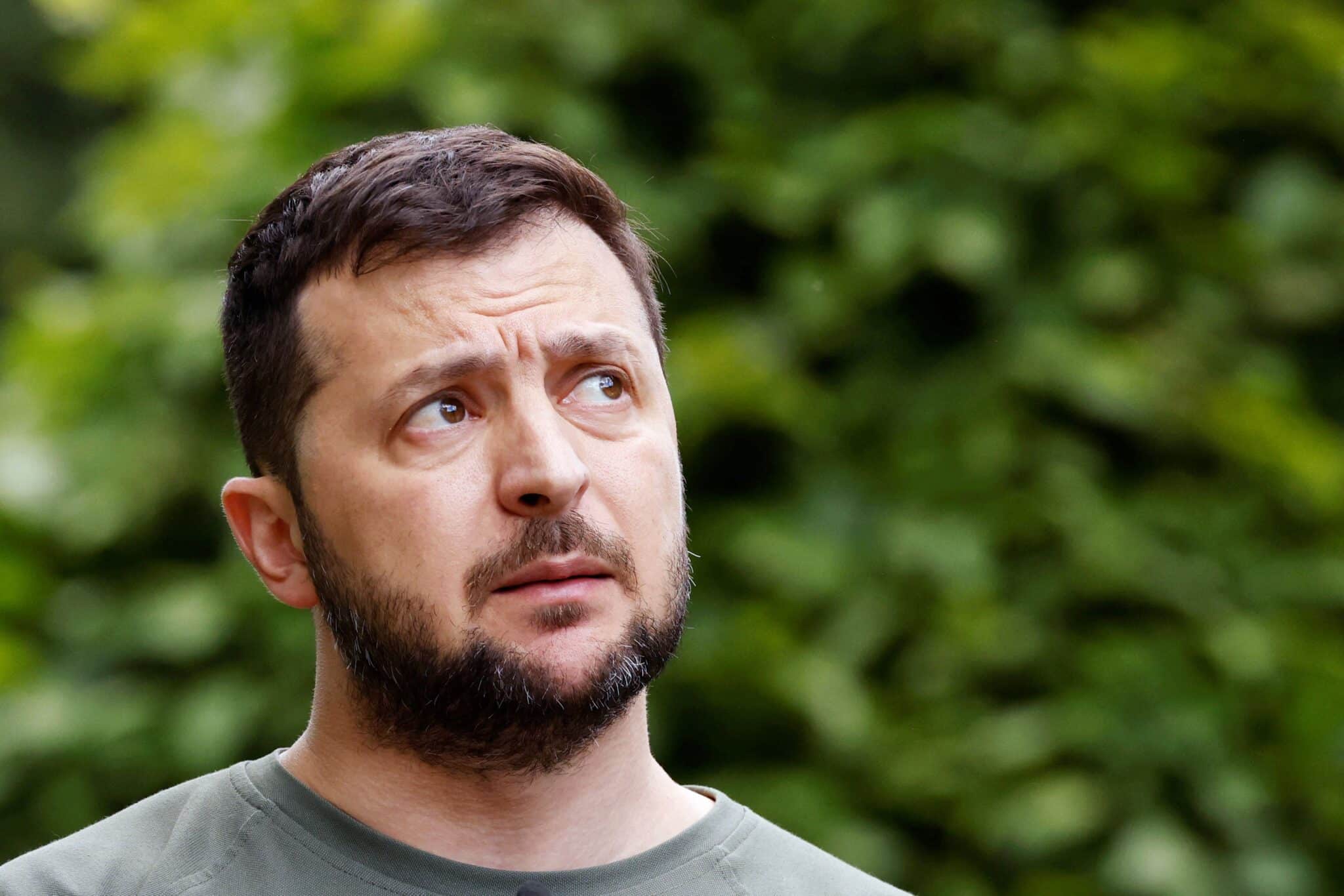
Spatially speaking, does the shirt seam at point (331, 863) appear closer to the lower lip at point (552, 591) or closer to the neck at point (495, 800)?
the neck at point (495, 800)

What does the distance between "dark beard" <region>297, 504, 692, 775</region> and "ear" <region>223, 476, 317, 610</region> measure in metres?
0.09

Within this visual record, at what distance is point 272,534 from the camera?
2633 millimetres

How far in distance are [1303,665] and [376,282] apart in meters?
2.70

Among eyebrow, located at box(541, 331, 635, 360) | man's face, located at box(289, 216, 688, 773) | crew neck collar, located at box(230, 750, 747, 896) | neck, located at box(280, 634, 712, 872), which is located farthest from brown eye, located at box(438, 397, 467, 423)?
crew neck collar, located at box(230, 750, 747, 896)

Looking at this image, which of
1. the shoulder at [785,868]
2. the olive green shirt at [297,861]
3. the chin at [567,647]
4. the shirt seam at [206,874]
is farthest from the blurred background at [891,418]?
the chin at [567,647]

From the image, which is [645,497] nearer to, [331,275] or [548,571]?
[548,571]

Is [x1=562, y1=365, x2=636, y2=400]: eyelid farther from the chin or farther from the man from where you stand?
the chin

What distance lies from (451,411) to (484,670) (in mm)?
384

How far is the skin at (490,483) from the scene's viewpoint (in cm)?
233

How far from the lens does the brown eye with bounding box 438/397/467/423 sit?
2402 mm

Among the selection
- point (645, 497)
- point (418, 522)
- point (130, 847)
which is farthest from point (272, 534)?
point (645, 497)

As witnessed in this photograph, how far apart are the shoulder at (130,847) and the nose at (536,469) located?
665mm

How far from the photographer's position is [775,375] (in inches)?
165

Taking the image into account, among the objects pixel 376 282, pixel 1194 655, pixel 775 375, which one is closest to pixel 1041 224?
pixel 775 375
